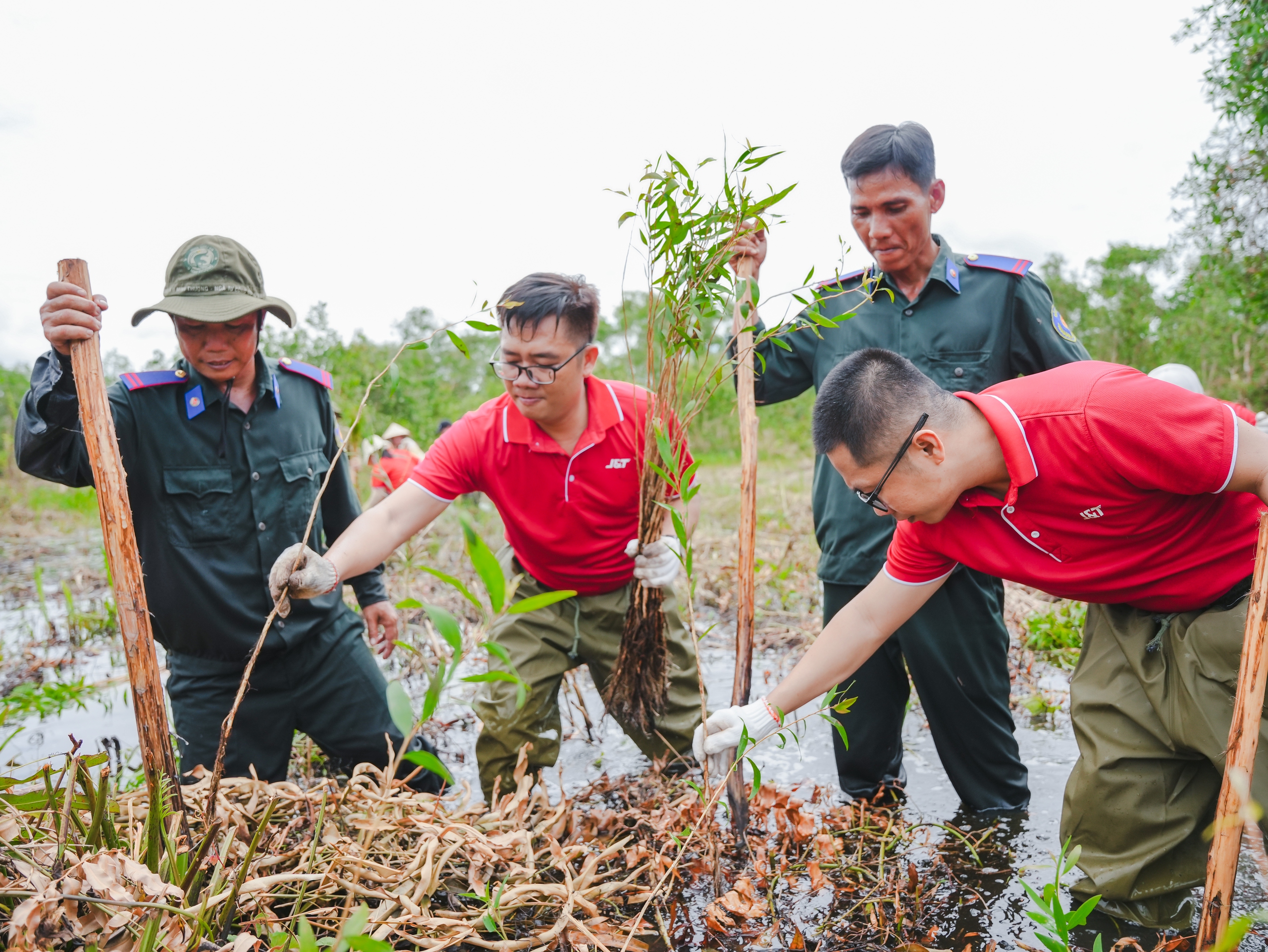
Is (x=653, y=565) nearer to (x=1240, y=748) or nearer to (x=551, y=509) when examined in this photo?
(x=551, y=509)

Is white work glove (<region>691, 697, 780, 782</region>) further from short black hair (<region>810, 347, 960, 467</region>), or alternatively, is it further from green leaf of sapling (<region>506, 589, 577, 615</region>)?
green leaf of sapling (<region>506, 589, 577, 615</region>)

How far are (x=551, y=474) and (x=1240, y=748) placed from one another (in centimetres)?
204

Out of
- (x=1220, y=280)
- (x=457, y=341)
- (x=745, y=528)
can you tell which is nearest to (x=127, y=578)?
(x=457, y=341)

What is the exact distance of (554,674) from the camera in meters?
3.05

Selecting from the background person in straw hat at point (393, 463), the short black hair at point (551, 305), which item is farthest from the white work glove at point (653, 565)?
the background person in straw hat at point (393, 463)

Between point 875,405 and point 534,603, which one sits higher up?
point 875,405

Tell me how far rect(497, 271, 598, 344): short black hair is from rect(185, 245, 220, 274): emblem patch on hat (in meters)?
0.95

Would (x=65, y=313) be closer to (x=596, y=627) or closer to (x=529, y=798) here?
(x=529, y=798)

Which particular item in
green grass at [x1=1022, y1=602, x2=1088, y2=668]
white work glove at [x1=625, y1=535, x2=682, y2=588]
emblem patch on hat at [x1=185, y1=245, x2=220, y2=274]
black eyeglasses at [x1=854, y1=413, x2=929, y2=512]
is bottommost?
green grass at [x1=1022, y1=602, x2=1088, y2=668]

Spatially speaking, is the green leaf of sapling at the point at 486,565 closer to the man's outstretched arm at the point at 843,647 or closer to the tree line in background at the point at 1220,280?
the man's outstretched arm at the point at 843,647

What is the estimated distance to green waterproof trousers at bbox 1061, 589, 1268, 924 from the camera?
6.33ft

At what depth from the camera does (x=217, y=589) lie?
9.20 ft

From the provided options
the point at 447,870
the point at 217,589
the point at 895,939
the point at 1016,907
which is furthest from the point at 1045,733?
the point at 217,589

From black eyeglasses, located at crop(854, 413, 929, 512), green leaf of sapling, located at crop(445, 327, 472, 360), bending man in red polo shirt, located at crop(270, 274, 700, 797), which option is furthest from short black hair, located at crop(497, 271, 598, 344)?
black eyeglasses, located at crop(854, 413, 929, 512)
